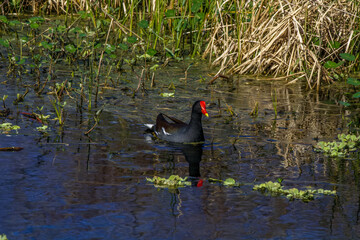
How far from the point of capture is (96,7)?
12422 millimetres

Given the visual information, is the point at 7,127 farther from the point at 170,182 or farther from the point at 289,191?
the point at 289,191

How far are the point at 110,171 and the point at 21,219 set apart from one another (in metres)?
1.34

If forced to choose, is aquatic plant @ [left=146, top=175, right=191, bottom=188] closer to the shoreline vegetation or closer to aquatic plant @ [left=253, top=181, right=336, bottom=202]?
aquatic plant @ [left=253, top=181, right=336, bottom=202]

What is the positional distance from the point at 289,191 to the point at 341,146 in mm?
1554

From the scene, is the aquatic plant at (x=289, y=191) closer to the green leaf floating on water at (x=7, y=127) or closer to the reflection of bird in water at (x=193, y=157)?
the reflection of bird in water at (x=193, y=157)

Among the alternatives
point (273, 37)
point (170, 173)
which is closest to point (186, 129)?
point (170, 173)

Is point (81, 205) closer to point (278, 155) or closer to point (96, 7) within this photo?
point (278, 155)

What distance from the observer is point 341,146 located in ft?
21.4

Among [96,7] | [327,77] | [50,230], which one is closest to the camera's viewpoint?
[50,230]

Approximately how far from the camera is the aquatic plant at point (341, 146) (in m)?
6.52

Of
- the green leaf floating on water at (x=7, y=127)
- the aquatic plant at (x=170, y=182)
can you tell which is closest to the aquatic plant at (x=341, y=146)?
the aquatic plant at (x=170, y=182)

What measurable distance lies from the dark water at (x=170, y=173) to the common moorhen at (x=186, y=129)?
0.14 meters

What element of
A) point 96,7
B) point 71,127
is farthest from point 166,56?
point 71,127

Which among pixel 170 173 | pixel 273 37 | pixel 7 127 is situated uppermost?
pixel 273 37
